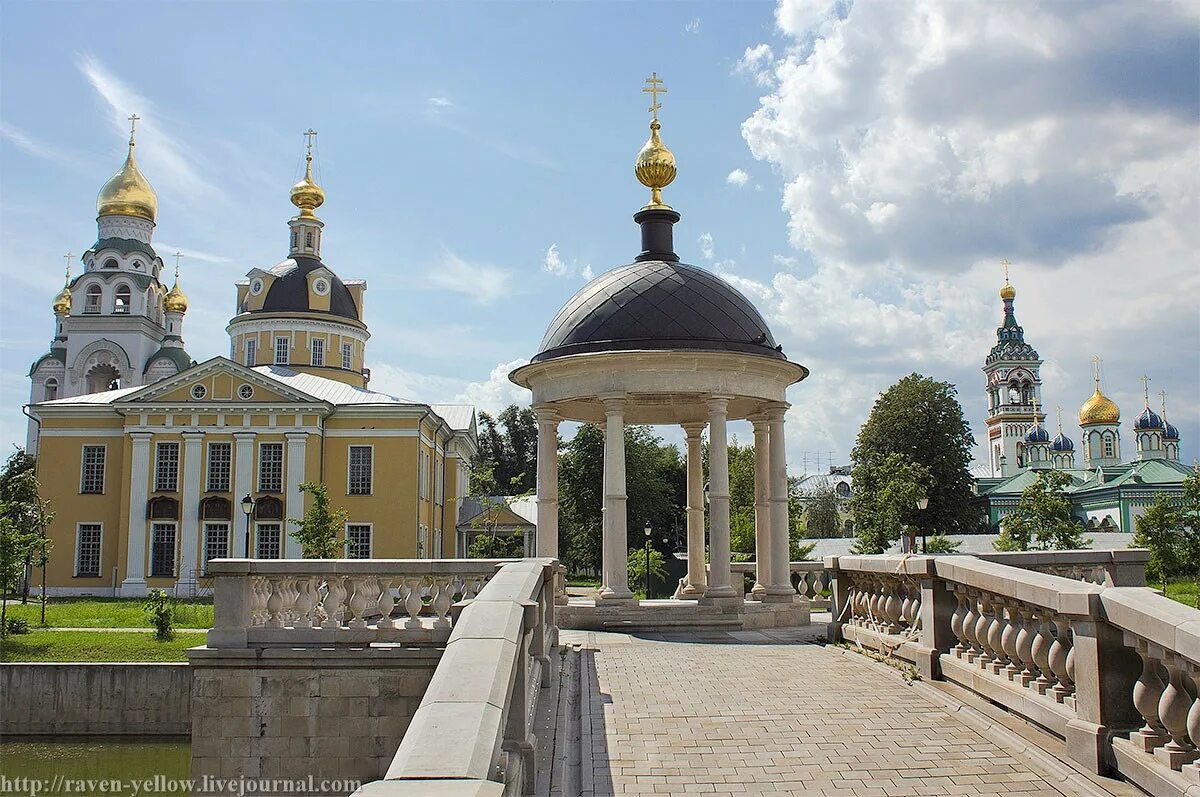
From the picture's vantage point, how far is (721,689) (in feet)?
33.5

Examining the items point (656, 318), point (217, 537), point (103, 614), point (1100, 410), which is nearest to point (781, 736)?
point (656, 318)

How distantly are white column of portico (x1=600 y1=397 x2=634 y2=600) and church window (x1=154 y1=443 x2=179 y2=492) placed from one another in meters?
32.0

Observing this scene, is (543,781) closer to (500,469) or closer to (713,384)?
(713,384)

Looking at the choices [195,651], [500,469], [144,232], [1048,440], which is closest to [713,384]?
[195,651]

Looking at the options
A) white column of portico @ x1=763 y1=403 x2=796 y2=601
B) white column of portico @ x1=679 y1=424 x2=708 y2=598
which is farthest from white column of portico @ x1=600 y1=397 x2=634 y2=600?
white column of portico @ x1=679 y1=424 x2=708 y2=598

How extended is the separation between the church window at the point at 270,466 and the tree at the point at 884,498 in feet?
86.6

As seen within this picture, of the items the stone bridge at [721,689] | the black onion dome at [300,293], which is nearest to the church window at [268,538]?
the black onion dome at [300,293]

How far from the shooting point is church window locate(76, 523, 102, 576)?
4409 centimetres

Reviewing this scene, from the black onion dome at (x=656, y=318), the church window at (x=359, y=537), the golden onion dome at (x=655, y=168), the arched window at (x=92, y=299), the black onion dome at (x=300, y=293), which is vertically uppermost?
the arched window at (x=92, y=299)

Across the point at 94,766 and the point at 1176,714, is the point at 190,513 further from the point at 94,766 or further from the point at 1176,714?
the point at 1176,714

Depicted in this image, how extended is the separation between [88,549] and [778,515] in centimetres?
3707

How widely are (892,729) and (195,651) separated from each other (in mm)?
7559

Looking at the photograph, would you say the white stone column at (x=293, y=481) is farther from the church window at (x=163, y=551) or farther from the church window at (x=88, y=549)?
the church window at (x=88, y=549)

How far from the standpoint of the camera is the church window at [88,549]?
44094 millimetres
